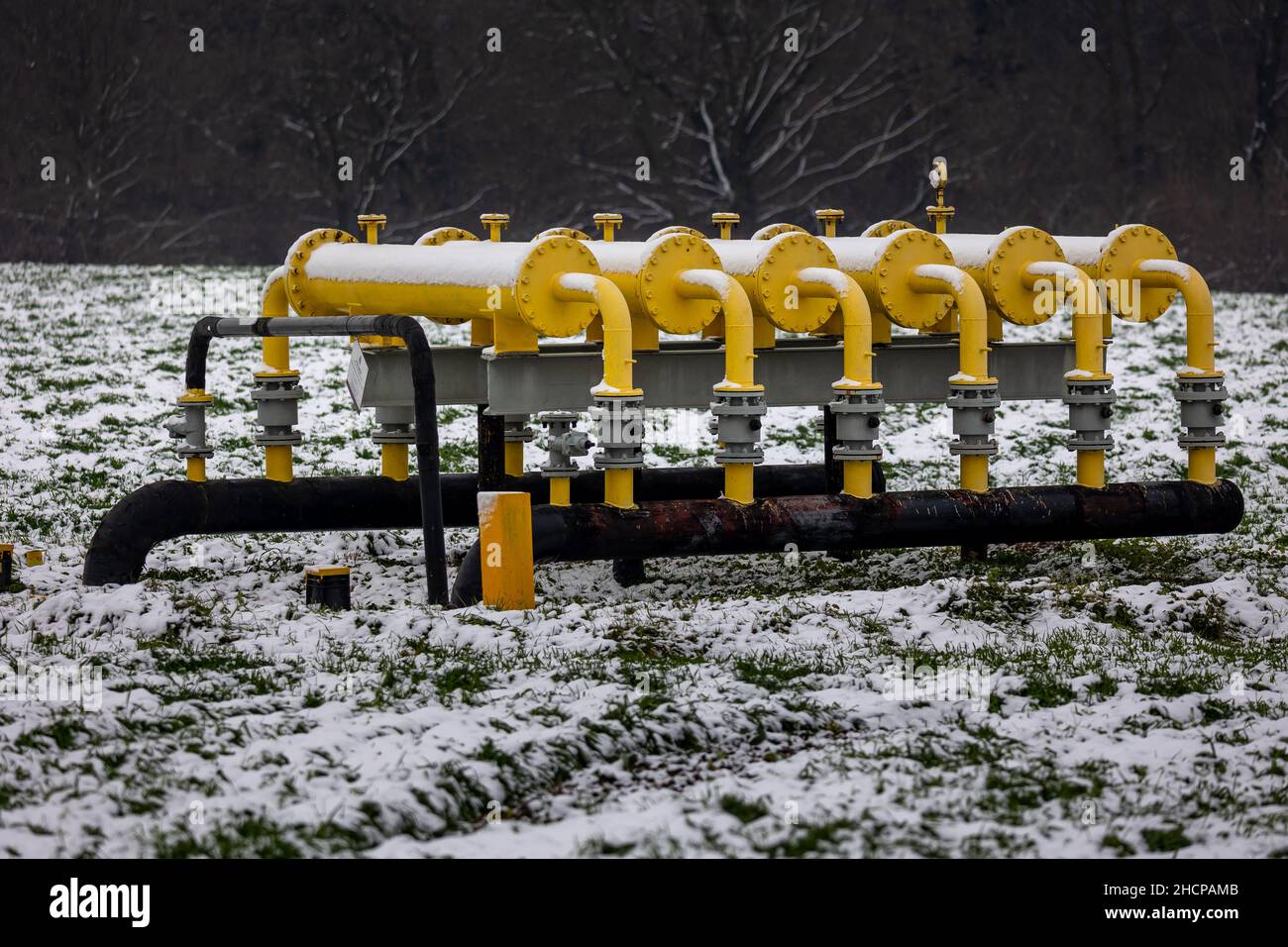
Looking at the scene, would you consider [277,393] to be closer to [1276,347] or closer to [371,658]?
[371,658]

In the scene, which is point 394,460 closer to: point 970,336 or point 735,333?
point 735,333

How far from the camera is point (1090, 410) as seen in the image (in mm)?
12492

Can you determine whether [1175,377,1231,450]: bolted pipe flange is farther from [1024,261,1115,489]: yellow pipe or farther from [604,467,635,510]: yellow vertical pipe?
[604,467,635,510]: yellow vertical pipe

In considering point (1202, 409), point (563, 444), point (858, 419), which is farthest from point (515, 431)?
point (1202, 409)

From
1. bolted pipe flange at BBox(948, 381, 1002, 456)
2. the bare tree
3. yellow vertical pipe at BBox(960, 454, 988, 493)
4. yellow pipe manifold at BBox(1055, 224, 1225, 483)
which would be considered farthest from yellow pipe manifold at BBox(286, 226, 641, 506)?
the bare tree

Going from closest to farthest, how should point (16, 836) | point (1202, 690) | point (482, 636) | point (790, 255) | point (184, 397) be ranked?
point (16, 836)
point (1202, 690)
point (482, 636)
point (790, 255)
point (184, 397)

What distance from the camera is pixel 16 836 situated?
21.1ft

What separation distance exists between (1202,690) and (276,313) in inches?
295

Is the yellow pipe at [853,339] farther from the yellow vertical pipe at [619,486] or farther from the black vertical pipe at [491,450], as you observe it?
the black vertical pipe at [491,450]

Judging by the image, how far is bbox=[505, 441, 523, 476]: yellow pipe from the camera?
13766 mm

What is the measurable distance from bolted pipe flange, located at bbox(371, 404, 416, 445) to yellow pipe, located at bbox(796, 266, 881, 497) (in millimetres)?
3368

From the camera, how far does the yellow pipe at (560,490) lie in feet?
39.1

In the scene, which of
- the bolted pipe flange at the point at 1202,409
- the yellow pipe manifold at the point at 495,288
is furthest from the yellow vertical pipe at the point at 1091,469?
the yellow pipe manifold at the point at 495,288
